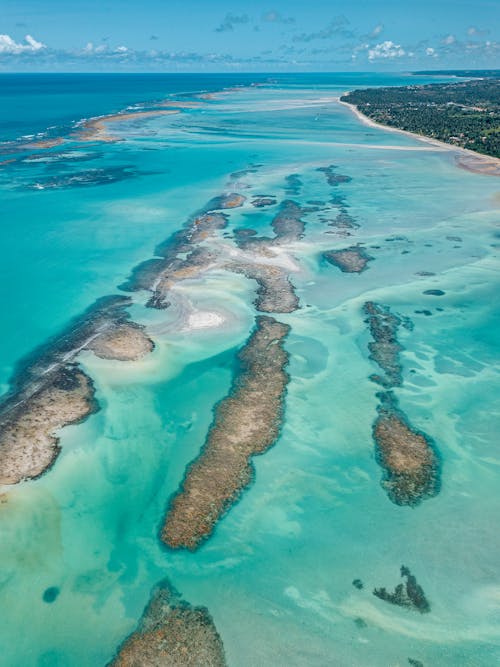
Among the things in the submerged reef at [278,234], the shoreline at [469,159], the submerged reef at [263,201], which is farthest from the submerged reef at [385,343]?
the shoreline at [469,159]

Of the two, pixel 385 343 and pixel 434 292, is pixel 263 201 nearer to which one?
pixel 434 292

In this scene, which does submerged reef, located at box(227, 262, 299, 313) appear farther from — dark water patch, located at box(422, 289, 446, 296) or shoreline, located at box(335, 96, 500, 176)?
shoreline, located at box(335, 96, 500, 176)

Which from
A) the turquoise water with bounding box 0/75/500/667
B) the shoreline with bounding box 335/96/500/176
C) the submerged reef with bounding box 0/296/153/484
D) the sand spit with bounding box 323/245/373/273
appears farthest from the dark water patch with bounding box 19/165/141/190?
the shoreline with bounding box 335/96/500/176

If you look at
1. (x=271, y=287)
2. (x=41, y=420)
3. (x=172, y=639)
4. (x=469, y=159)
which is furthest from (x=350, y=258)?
(x=469, y=159)

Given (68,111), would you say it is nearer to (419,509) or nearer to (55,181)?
(55,181)

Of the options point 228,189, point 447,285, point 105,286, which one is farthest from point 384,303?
point 228,189

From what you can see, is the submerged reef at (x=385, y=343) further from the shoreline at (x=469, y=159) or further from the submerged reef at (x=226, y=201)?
the shoreline at (x=469, y=159)
